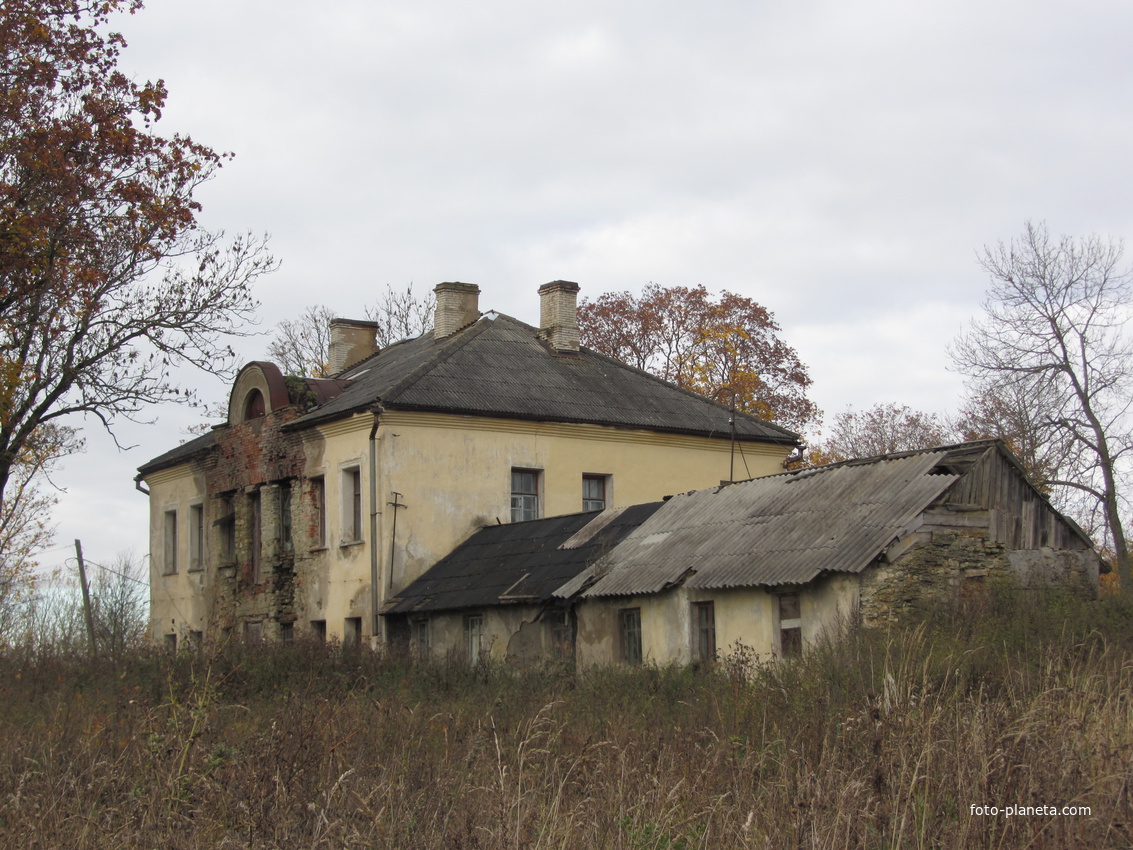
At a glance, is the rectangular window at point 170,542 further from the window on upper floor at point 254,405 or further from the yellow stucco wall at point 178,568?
the window on upper floor at point 254,405

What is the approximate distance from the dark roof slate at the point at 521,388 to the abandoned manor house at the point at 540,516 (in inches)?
2.8

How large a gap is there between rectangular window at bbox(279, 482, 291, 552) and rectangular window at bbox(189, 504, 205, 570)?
4.38m

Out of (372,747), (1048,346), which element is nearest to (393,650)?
(372,747)

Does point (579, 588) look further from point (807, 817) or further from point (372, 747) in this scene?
point (807, 817)

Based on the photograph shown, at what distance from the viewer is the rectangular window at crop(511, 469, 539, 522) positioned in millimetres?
24750

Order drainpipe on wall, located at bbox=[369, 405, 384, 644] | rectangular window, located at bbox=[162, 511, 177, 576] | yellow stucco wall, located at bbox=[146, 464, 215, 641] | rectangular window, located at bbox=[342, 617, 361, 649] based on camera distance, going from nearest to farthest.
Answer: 1. drainpipe on wall, located at bbox=[369, 405, 384, 644]
2. rectangular window, located at bbox=[342, 617, 361, 649]
3. yellow stucco wall, located at bbox=[146, 464, 215, 641]
4. rectangular window, located at bbox=[162, 511, 177, 576]

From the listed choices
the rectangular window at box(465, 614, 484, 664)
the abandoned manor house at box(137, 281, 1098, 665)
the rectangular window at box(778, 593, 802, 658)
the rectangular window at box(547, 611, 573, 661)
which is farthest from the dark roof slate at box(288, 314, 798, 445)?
the rectangular window at box(778, 593, 802, 658)

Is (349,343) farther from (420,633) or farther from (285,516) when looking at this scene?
(420,633)

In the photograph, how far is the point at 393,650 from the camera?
2036cm

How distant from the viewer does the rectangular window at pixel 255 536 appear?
87.6 feet

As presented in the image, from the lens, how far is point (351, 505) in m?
24.3

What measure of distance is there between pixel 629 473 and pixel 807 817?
20.4 meters

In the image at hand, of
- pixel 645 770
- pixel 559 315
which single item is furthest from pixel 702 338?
pixel 645 770

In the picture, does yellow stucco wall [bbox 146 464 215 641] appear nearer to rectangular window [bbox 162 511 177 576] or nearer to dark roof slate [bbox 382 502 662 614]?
rectangular window [bbox 162 511 177 576]
